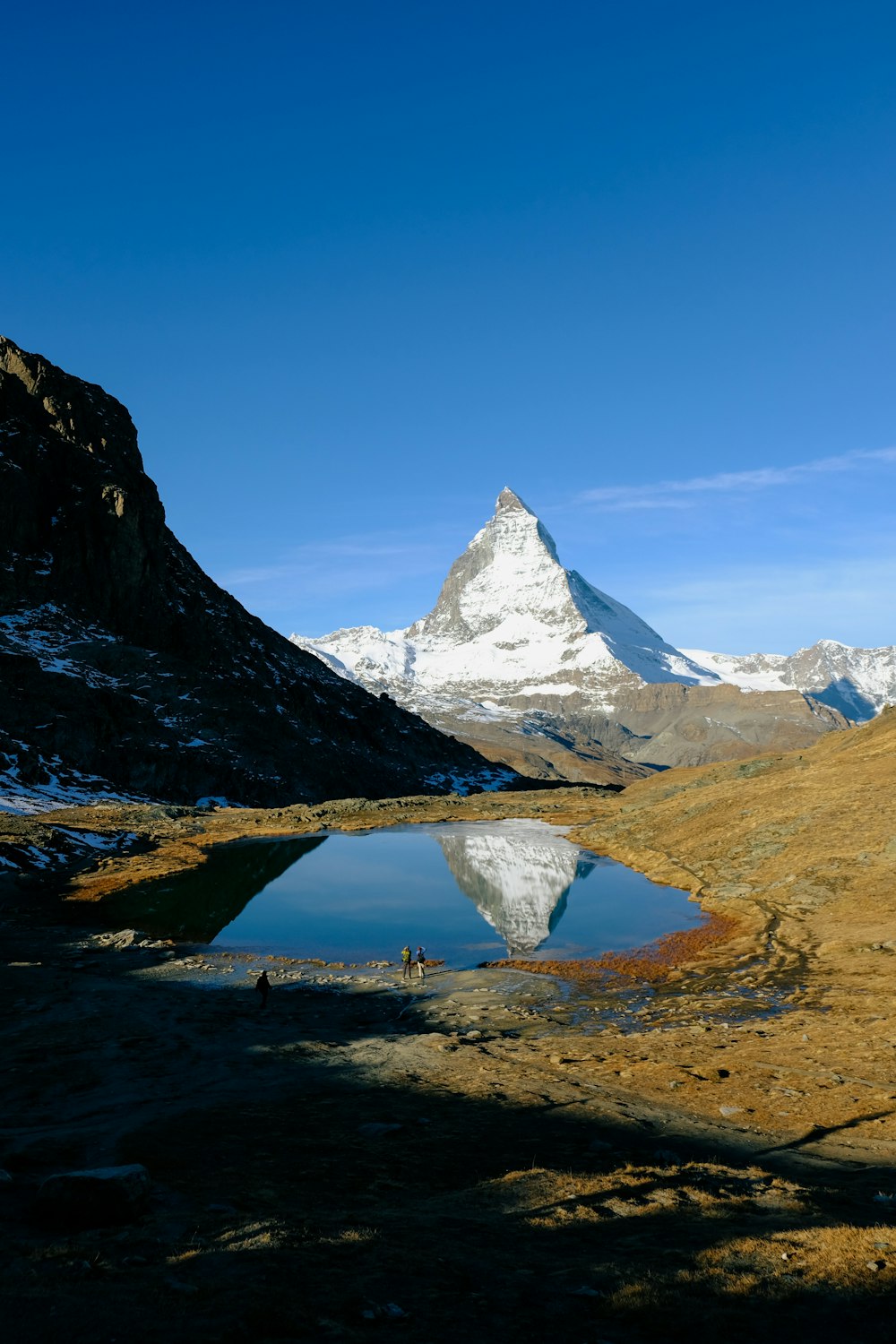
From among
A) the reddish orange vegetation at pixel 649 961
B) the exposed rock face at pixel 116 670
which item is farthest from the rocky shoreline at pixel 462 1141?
the exposed rock face at pixel 116 670

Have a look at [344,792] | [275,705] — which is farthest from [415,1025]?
[275,705]

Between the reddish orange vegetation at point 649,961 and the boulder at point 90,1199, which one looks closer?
the boulder at point 90,1199

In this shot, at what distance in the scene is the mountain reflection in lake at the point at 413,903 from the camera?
5016 centimetres

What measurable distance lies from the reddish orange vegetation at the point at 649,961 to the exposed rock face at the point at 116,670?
3848 inches

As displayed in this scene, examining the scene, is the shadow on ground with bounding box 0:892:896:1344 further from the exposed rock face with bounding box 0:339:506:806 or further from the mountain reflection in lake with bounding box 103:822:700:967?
the exposed rock face with bounding box 0:339:506:806

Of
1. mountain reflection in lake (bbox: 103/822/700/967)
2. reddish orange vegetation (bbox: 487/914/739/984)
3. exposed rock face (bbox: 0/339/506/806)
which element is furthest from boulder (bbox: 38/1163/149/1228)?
exposed rock face (bbox: 0/339/506/806)

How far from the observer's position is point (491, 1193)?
52.0 feet

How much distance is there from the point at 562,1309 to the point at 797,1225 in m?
5.03

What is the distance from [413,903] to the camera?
213 ft

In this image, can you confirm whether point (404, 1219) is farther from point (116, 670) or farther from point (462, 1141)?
point (116, 670)

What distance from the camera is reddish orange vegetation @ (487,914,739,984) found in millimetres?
40125

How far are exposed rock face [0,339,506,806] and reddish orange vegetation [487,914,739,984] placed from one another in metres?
97.8

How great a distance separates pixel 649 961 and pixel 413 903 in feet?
86.4

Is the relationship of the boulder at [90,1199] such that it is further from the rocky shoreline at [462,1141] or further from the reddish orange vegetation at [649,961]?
the reddish orange vegetation at [649,961]
